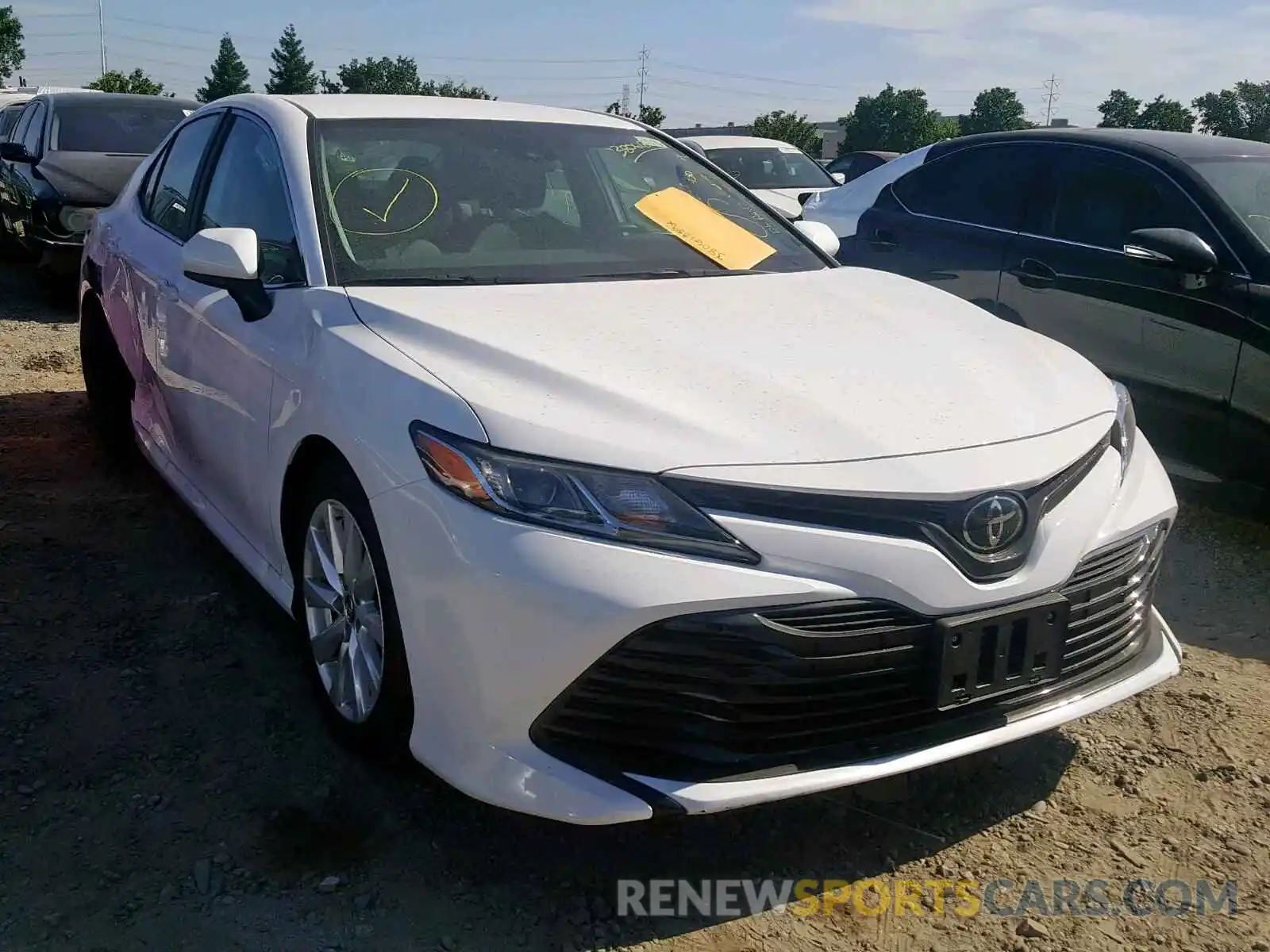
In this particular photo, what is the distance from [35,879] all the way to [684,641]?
140 cm

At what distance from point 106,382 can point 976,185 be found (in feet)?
12.8

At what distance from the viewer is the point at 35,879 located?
2.31 m

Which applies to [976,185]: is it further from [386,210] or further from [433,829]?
[433,829]

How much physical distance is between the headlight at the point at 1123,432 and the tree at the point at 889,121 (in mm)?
70980

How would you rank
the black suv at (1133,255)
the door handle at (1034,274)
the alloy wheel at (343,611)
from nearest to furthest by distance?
the alloy wheel at (343,611)
the black suv at (1133,255)
the door handle at (1034,274)

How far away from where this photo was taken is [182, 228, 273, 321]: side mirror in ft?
9.37

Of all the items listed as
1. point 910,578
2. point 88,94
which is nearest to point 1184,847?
point 910,578

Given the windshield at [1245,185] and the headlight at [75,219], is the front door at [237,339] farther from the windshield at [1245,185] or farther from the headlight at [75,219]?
the headlight at [75,219]

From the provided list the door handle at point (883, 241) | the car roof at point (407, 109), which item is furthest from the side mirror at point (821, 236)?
the door handle at point (883, 241)

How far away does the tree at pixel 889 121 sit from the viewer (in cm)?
7206

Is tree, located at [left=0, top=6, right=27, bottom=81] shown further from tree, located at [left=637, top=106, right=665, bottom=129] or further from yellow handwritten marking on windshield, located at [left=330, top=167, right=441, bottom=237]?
yellow handwritten marking on windshield, located at [left=330, top=167, right=441, bottom=237]

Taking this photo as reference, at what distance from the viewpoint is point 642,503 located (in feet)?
6.75

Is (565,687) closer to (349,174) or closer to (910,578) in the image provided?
(910,578)

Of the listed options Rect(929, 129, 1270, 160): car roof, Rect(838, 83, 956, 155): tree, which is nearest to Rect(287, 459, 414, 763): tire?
Rect(929, 129, 1270, 160): car roof
